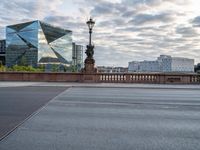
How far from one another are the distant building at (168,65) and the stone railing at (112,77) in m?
20.4

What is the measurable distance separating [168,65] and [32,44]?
92.7 meters

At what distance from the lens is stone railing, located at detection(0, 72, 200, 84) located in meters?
30.2

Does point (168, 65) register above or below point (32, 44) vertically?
below

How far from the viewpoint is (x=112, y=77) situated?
102 feet

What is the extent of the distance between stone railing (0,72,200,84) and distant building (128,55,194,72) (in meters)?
20.4

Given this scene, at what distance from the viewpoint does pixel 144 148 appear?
610cm

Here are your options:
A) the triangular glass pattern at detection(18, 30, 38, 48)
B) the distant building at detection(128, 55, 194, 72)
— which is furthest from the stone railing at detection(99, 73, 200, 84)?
the triangular glass pattern at detection(18, 30, 38, 48)

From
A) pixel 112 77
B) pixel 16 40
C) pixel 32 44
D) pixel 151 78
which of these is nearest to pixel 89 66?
pixel 112 77

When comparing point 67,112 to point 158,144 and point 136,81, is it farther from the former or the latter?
point 136,81

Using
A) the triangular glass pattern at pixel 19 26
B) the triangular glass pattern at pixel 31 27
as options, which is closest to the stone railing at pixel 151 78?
the triangular glass pattern at pixel 31 27

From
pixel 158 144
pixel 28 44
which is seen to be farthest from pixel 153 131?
pixel 28 44

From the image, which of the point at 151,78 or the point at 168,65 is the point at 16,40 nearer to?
the point at 168,65

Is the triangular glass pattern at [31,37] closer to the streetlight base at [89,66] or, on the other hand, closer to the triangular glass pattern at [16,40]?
the triangular glass pattern at [16,40]

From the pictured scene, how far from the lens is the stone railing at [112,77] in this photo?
30234 mm
